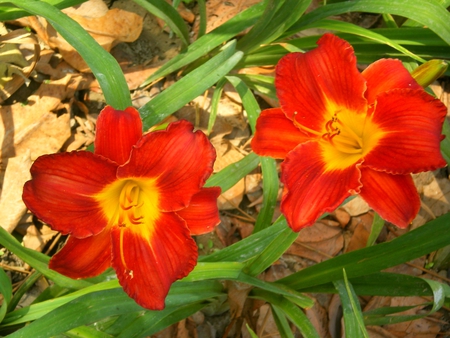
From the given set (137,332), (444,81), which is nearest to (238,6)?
(444,81)

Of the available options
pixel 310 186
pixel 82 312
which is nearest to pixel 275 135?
pixel 310 186

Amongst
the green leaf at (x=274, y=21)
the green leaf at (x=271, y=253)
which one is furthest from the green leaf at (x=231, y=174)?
the green leaf at (x=274, y=21)

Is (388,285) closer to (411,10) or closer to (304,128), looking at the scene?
(304,128)

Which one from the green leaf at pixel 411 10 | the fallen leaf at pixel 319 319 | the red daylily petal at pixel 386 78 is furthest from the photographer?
the fallen leaf at pixel 319 319

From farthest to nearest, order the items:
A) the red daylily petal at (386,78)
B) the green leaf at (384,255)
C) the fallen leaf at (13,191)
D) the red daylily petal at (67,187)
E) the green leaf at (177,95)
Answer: the fallen leaf at (13,191)
the green leaf at (177,95)
the green leaf at (384,255)
the red daylily petal at (386,78)
the red daylily petal at (67,187)

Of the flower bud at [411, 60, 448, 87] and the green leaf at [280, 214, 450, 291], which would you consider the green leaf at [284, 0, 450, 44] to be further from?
the green leaf at [280, 214, 450, 291]

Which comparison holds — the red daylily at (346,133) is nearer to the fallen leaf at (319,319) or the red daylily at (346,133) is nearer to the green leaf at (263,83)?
the green leaf at (263,83)

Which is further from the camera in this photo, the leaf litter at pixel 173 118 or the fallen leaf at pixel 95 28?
the fallen leaf at pixel 95 28
